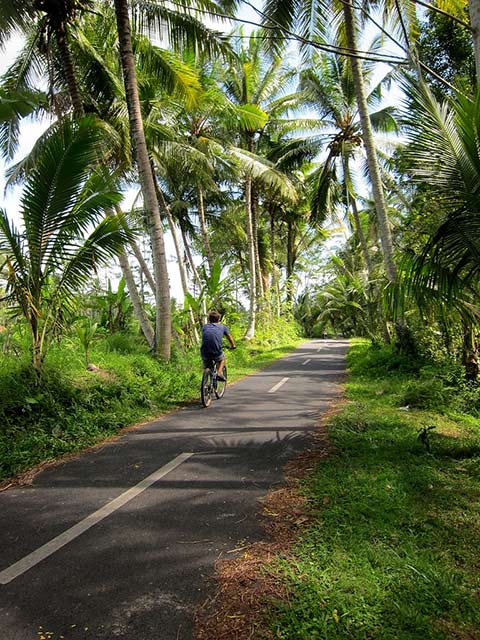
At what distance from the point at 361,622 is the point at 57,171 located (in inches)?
244

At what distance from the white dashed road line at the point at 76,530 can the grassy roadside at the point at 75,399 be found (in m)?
1.43

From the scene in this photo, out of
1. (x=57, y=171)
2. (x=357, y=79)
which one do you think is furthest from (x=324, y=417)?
(x=357, y=79)

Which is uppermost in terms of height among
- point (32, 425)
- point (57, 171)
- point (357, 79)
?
point (357, 79)

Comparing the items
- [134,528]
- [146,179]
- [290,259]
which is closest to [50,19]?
[146,179]

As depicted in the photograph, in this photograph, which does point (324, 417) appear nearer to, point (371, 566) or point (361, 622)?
point (371, 566)

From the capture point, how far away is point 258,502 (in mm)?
3473

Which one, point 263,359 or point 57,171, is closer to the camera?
point 57,171

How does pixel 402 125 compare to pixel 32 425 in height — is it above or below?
above

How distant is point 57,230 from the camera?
6250 millimetres

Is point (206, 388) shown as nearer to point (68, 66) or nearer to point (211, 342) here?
point (211, 342)

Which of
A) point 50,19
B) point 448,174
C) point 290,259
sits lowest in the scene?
point 448,174

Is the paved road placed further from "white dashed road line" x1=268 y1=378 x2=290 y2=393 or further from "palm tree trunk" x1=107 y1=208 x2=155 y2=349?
"palm tree trunk" x1=107 y1=208 x2=155 y2=349

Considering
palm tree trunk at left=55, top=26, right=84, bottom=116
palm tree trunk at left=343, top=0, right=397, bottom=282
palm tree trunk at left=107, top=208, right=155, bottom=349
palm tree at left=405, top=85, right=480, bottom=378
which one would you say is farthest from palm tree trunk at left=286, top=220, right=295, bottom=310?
palm tree at left=405, top=85, right=480, bottom=378

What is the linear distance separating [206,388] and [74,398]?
224 centimetres
